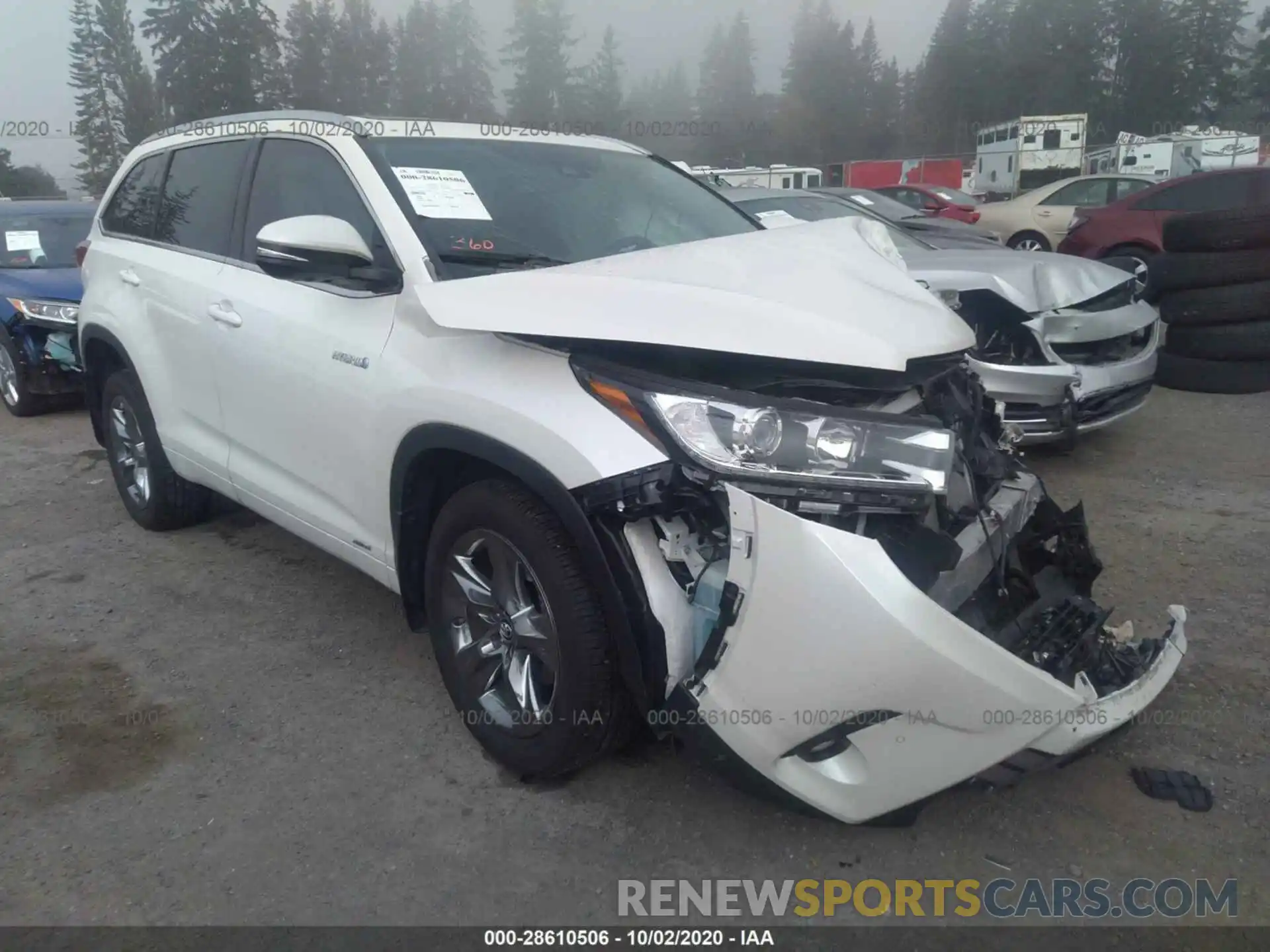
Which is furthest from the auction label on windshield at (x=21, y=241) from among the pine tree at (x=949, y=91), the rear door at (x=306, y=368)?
the pine tree at (x=949, y=91)

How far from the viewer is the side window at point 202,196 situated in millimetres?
3689

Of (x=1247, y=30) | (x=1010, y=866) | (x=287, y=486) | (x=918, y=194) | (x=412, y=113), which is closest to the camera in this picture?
(x=1010, y=866)

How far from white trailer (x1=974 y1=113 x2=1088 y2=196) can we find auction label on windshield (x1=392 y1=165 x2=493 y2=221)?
26540mm

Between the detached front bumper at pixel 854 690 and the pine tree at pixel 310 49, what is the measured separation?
1987 cm

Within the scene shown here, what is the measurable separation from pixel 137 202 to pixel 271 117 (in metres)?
1.23

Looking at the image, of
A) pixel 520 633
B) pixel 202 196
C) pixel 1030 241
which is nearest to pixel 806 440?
pixel 520 633

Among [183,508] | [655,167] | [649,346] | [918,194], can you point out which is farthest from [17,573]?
[918,194]

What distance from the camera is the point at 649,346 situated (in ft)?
7.33

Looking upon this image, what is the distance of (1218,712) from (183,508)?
14.0 feet

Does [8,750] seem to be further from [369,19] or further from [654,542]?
[369,19]

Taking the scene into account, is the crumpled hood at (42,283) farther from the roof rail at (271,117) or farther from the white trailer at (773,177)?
the white trailer at (773,177)

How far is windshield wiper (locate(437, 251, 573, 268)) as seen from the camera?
276 cm

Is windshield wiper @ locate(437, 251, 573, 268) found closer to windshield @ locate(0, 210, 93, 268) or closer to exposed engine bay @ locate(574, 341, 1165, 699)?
exposed engine bay @ locate(574, 341, 1165, 699)

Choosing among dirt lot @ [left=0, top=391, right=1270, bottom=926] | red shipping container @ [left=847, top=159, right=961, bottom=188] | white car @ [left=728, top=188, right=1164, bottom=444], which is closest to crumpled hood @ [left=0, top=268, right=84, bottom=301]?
dirt lot @ [left=0, top=391, right=1270, bottom=926]
